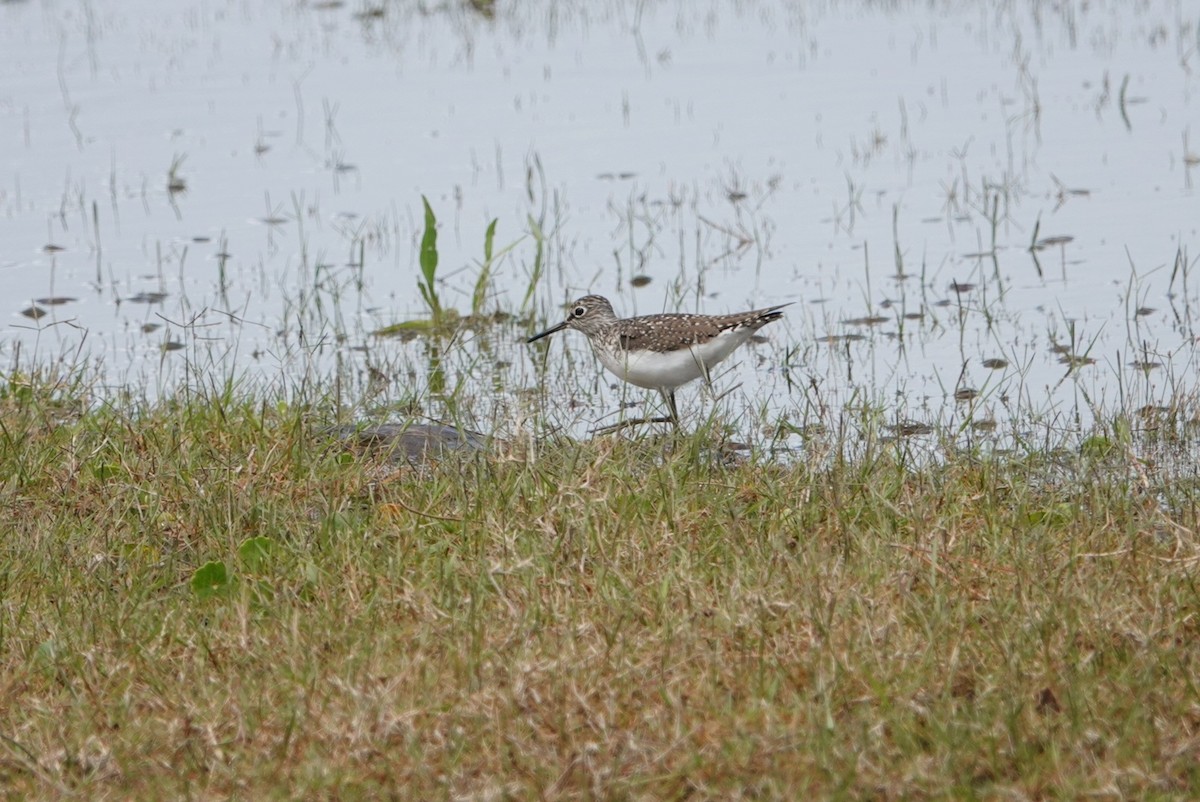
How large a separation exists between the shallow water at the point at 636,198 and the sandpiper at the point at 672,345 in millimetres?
245

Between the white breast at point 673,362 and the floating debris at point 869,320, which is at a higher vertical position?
the floating debris at point 869,320

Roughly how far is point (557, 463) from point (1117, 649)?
2.45m

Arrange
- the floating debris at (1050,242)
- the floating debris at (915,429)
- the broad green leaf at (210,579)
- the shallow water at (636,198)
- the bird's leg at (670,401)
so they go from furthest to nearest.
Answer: the floating debris at (1050,242), the shallow water at (636,198), the floating debris at (915,429), the bird's leg at (670,401), the broad green leaf at (210,579)

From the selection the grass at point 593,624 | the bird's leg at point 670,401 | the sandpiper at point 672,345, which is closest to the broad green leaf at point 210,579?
the grass at point 593,624

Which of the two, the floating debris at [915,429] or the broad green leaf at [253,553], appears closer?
the broad green leaf at [253,553]

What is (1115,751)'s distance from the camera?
4.09 meters

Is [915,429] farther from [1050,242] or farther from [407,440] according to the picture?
[1050,242]

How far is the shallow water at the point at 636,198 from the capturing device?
889 cm

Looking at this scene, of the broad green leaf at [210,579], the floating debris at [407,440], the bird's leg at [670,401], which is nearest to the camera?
the broad green leaf at [210,579]

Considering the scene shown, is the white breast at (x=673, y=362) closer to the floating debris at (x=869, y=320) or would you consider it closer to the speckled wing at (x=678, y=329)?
the speckled wing at (x=678, y=329)

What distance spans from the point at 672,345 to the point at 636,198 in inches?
175

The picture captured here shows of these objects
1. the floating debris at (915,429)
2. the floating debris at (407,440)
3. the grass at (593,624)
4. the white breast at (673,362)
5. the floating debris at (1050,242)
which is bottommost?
the grass at (593,624)

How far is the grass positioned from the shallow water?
92cm

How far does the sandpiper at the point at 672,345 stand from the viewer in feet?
25.2
